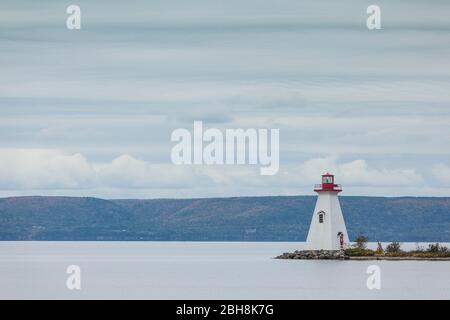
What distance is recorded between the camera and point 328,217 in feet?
243

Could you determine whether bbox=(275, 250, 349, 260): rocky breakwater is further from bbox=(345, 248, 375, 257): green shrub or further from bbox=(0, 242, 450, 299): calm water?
bbox=(345, 248, 375, 257): green shrub

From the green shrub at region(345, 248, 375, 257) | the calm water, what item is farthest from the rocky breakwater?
the green shrub at region(345, 248, 375, 257)

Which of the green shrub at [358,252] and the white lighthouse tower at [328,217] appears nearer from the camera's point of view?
the white lighthouse tower at [328,217]

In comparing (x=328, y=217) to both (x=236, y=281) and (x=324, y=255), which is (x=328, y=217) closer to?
(x=324, y=255)

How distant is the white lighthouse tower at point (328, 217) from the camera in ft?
242

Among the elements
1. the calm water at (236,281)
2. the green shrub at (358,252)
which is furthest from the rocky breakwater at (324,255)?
the green shrub at (358,252)

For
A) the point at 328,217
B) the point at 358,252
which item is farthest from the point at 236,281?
the point at 358,252

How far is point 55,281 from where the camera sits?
71.9 metres

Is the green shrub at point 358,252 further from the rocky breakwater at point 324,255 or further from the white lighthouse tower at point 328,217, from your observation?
the white lighthouse tower at point 328,217

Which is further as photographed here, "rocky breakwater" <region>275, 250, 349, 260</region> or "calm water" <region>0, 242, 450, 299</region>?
"rocky breakwater" <region>275, 250, 349, 260</region>

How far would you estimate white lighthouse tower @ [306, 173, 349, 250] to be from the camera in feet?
242
